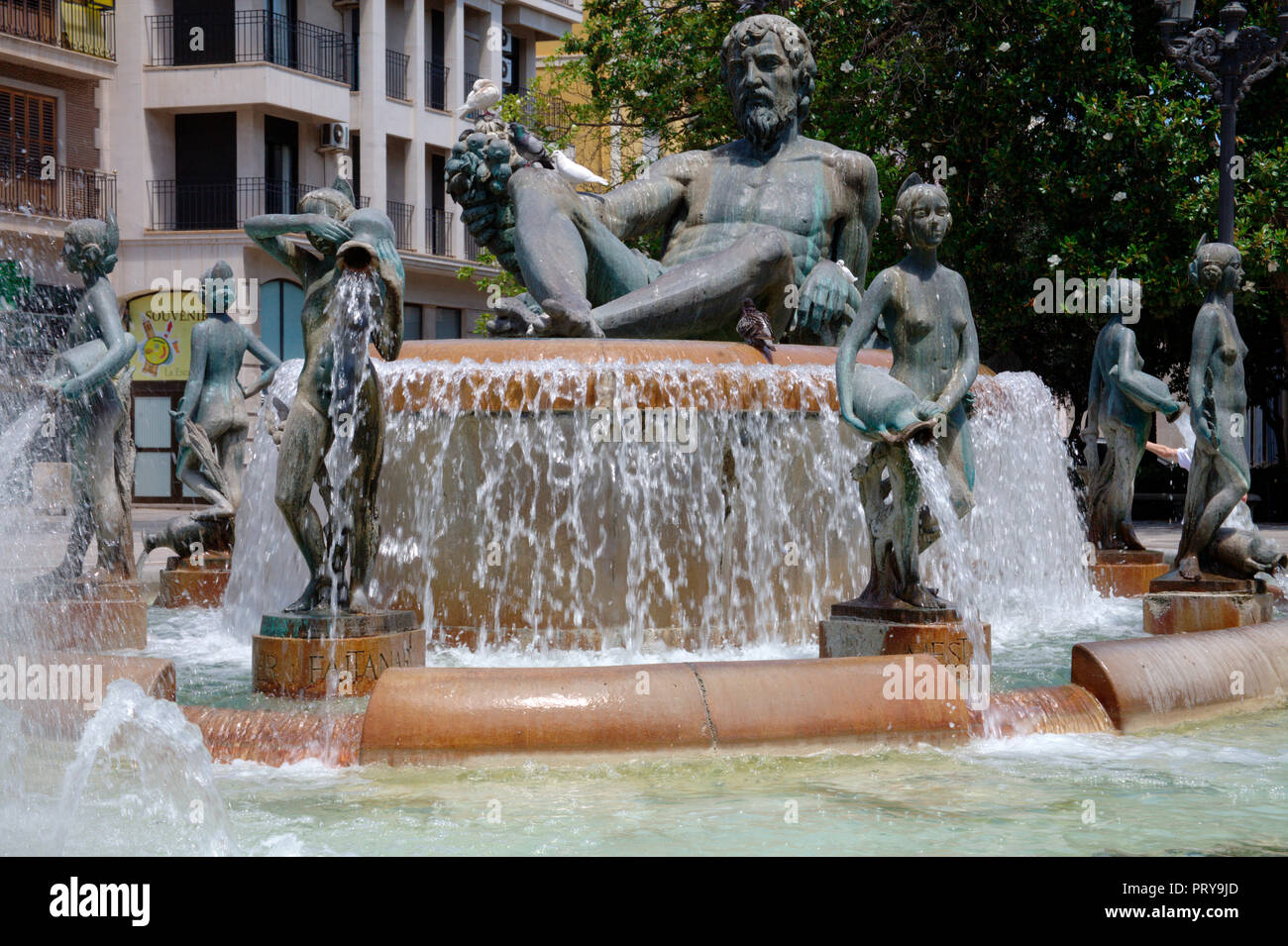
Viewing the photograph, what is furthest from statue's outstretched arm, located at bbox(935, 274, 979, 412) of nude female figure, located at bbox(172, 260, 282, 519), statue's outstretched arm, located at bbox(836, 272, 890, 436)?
nude female figure, located at bbox(172, 260, 282, 519)

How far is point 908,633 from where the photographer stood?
614cm

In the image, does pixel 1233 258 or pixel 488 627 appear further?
pixel 1233 258

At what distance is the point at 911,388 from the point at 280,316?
2723 cm


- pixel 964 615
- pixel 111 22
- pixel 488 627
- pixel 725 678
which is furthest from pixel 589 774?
pixel 111 22

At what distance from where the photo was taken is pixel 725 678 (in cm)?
511

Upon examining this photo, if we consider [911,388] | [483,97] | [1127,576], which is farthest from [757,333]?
[1127,576]

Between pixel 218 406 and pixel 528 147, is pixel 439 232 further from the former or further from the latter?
pixel 528 147

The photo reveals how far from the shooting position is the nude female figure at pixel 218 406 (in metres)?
10.4

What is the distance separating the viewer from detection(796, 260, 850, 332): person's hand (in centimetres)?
879

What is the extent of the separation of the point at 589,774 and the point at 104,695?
64.2 inches

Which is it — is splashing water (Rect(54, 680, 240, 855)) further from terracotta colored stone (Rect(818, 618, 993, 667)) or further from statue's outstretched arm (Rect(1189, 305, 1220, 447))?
statue's outstretched arm (Rect(1189, 305, 1220, 447))

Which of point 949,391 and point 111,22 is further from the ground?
point 111,22

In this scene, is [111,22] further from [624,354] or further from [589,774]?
[589,774]

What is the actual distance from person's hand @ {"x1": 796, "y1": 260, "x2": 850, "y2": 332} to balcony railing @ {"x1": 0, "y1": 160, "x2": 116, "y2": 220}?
74.7 feet
